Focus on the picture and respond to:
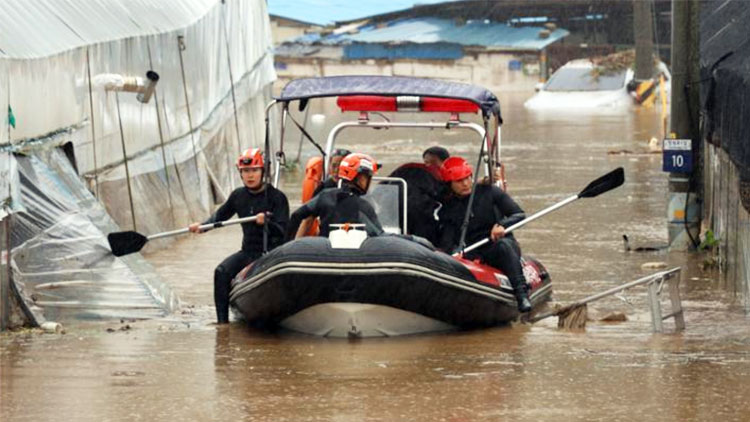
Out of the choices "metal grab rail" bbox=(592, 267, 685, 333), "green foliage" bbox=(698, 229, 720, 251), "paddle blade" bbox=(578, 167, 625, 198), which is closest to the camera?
"metal grab rail" bbox=(592, 267, 685, 333)

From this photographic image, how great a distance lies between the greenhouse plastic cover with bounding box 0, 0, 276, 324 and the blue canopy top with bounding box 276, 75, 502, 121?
2.01 meters

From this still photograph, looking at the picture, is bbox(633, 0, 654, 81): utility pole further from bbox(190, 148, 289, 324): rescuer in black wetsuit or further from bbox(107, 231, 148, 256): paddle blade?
bbox(107, 231, 148, 256): paddle blade

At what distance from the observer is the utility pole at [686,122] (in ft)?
56.4

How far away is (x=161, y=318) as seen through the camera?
1345 centimetres

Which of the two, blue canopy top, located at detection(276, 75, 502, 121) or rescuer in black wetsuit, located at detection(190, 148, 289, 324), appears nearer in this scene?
rescuer in black wetsuit, located at detection(190, 148, 289, 324)

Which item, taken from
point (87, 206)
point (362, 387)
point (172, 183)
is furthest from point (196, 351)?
→ point (172, 183)

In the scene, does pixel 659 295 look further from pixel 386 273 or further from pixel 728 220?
pixel 728 220

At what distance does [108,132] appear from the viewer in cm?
1720

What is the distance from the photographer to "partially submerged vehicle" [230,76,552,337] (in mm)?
11812

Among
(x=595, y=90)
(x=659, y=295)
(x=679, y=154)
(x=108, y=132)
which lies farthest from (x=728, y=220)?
(x=595, y=90)

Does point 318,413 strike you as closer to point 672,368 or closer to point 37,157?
point 672,368

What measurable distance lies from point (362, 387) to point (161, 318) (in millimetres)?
3553

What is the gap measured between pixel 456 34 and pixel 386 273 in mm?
55235

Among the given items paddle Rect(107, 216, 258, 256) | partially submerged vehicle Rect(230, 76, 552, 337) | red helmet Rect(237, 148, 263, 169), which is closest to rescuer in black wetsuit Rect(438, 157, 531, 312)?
partially submerged vehicle Rect(230, 76, 552, 337)
